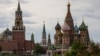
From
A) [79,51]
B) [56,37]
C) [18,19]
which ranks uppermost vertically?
[18,19]

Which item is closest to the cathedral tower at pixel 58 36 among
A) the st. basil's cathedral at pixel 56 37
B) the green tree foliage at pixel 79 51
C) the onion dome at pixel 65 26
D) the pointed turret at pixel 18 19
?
the st. basil's cathedral at pixel 56 37

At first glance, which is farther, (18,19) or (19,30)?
(18,19)

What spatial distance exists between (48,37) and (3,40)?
31.7m

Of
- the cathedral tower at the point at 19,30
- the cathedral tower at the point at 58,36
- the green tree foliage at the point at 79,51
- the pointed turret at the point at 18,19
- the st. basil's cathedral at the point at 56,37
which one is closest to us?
the green tree foliage at the point at 79,51

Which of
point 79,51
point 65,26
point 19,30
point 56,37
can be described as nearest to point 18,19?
point 19,30

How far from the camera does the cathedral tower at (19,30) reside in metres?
138

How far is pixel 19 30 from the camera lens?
138 metres

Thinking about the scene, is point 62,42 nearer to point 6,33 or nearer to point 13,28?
point 13,28

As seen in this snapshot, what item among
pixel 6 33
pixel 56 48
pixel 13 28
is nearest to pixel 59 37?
pixel 56 48

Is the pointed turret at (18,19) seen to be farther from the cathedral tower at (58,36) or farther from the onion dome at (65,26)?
the onion dome at (65,26)

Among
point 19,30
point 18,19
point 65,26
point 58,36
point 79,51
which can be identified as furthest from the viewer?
point 18,19

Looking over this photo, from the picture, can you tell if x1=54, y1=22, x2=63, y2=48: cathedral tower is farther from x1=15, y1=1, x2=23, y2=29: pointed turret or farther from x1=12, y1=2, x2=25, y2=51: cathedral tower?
x1=15, y1=1, x2=23, y2=29: pointed turret

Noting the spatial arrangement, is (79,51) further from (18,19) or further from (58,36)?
(18,19)

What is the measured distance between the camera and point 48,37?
173875 millimetres
